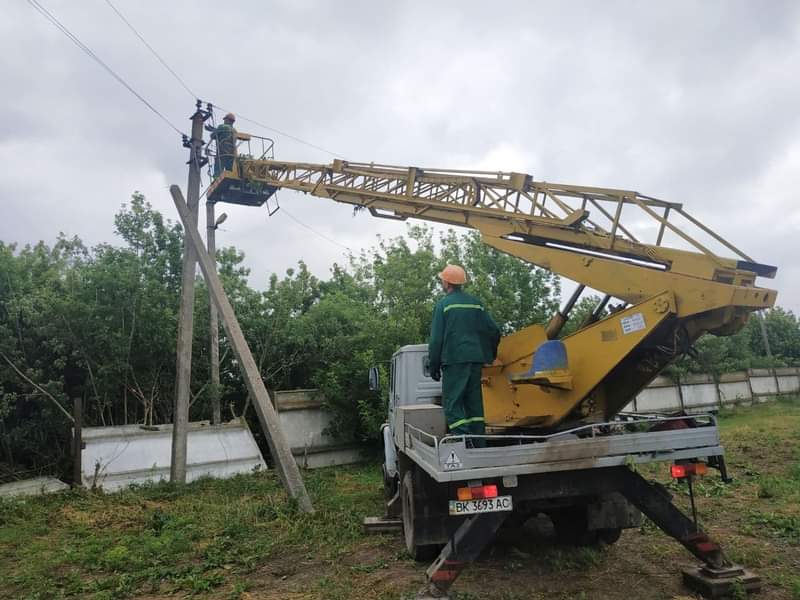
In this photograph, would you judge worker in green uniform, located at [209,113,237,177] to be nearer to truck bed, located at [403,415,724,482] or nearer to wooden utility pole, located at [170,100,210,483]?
wooden utility pole, located at [170,100,210,483]

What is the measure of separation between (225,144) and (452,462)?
442 inches

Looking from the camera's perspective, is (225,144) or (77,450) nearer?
(77,450)

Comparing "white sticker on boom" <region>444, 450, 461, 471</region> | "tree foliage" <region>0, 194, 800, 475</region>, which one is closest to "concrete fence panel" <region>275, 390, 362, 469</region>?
"tree foliage" <region>0, 194, 800, 475</region>

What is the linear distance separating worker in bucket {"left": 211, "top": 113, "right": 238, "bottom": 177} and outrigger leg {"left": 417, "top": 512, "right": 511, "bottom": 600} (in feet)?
35.9

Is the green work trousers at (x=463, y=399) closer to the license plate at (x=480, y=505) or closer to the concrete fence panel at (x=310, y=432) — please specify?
the license plate at (x=480, y=505)

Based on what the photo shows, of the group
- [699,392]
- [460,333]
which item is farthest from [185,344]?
[699,392]

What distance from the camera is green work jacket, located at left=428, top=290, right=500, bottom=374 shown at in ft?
16.6

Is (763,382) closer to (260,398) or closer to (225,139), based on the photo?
(260,398)

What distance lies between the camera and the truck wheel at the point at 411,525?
521 centimetres

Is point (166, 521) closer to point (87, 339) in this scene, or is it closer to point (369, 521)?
point (369, 521)

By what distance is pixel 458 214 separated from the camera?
7.84 meters

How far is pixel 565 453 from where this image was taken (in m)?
4.24

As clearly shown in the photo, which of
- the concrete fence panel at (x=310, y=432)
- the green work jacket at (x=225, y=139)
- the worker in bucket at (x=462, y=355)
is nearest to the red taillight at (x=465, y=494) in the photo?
the worker in bucket at (x=462, y=355)

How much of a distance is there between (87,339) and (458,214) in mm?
9739
